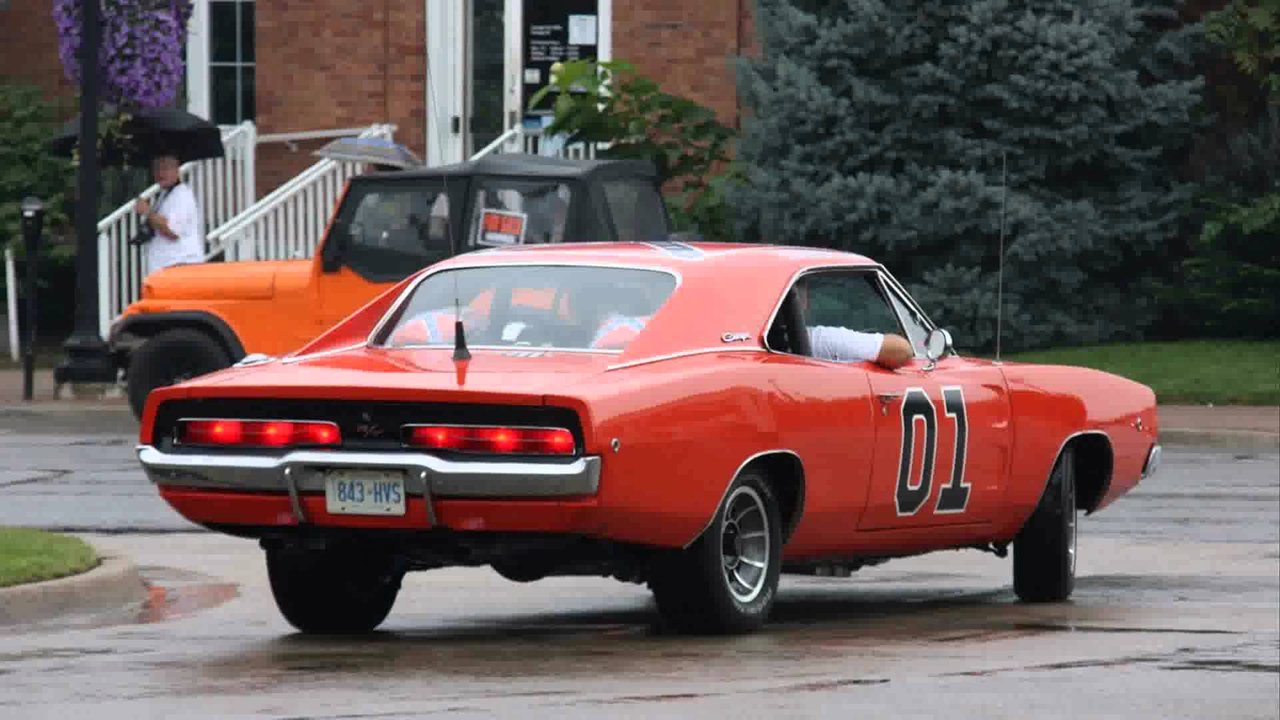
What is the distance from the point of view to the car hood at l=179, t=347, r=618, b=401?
9352 millimetres

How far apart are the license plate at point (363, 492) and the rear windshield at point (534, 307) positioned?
2.69ft

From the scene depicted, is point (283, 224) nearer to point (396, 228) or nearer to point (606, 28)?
point (606, 28)

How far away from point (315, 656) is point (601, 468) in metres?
1.13

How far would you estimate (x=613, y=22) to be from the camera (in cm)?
2827

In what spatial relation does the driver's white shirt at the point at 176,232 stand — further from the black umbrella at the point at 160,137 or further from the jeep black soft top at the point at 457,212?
the jeep black soft top at the point at 457,212

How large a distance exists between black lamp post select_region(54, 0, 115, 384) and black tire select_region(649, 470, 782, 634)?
13459 millimetres

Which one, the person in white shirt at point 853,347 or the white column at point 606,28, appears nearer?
the person in white shirt at point 853,347

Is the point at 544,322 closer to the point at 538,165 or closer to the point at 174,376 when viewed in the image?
the point at 538,165

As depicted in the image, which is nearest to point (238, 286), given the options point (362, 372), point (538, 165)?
point (538, 165)

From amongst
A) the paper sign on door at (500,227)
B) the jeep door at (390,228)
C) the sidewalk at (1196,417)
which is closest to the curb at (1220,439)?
the sidewalk at (1196,417)

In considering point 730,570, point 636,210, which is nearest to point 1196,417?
point 636,210

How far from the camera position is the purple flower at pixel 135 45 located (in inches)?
1046

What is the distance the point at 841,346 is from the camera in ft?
36.1

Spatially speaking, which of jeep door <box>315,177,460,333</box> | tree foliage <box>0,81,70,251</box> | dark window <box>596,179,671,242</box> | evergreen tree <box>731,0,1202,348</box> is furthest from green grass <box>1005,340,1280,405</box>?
tree foliage <box>0,81,70,251</box>
